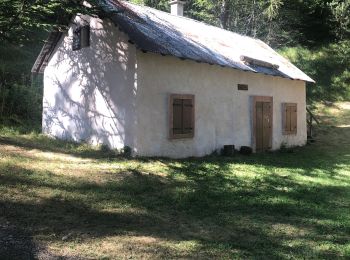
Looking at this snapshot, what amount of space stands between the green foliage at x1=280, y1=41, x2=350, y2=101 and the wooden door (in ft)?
37.6

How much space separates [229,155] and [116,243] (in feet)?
27.6

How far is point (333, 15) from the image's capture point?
95.5 ft

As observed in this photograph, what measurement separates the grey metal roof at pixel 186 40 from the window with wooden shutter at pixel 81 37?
112 centimetres

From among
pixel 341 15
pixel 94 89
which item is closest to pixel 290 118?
pixel 94 89

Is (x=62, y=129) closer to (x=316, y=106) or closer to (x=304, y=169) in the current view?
(x=304, y=169)

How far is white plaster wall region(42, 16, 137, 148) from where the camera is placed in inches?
457

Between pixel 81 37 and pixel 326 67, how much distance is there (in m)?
19.7

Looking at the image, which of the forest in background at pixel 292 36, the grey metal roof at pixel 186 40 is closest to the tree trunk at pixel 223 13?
the forest in background at pixel 292 36

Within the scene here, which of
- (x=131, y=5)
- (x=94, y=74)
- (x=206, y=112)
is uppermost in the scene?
(x=131, y=5)

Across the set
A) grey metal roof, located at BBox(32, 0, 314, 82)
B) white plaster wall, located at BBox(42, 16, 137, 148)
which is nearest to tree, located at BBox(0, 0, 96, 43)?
grey metal roof, located at BBox(32, 0, 314, 82)

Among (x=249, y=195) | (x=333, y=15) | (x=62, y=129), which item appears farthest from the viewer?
(x=333, y=15)

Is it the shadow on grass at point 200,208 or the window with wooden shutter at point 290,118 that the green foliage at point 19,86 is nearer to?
the shadow on grass at point 200,208

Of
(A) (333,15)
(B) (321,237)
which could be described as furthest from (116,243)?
(A) (333,15)

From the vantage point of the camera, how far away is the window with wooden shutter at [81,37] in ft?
43.1
